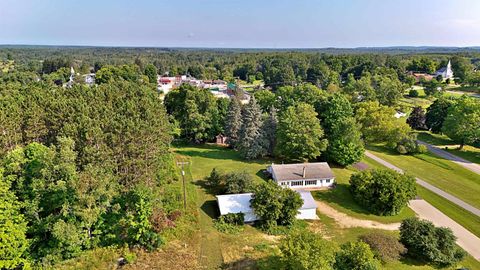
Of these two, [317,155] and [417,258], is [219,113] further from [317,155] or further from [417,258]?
[417,258]

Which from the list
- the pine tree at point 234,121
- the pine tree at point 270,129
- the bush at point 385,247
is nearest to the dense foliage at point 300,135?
the pine tree at point 270,129

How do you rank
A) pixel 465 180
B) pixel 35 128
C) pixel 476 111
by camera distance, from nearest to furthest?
1. pixel 35 128
2. pixel 465 180
3. pixel 476 111

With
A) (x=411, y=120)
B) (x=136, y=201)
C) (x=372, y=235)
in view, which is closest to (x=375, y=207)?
(x=372, y=235)

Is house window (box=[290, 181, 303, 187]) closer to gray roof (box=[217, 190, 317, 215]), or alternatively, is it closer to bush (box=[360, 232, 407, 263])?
gray roof (box=[217, 190, 317, 215])

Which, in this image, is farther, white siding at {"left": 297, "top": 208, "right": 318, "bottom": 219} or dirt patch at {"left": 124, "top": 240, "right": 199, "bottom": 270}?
white siding at {"left": 297, "top": 208, "right": 318, "bottom": 219}

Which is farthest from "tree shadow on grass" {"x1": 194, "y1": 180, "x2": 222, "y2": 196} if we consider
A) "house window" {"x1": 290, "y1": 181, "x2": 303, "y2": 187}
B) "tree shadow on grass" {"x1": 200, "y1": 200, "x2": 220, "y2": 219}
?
"house window" {"x1": 290, "y1": 181, "x2": 303, "y2": 187}

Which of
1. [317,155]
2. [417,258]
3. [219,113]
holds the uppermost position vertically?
[219,113]

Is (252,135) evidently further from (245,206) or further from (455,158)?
(455,158)
